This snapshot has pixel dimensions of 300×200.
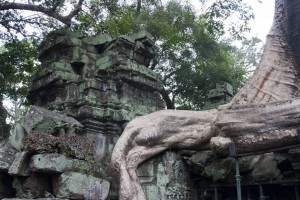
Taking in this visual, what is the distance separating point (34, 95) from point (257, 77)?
3.79 metres

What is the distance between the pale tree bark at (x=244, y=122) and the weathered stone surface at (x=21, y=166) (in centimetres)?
70

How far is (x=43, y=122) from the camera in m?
3.25

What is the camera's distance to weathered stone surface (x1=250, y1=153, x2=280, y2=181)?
8.92 ft

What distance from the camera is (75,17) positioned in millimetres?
9125

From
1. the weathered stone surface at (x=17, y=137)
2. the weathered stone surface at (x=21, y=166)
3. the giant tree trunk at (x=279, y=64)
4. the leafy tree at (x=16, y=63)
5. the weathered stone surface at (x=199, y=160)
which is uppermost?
the leafy tree at (x=16, y=63)

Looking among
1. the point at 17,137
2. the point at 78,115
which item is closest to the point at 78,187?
the point at 17,137

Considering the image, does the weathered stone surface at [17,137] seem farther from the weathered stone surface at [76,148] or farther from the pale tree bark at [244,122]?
the pale tree bark at [244,122]

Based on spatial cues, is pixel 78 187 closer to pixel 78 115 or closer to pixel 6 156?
pixel 6 156

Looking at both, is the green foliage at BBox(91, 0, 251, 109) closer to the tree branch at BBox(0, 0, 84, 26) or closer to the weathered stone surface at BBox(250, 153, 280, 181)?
the tree branch at BBox(0, 0, 84, 26)

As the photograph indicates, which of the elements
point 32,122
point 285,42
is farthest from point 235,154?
point 32,122

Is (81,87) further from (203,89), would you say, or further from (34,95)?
(203,89)

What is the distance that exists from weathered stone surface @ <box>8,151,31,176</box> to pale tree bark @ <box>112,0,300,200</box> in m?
0.70

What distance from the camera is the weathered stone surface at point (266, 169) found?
2.72 metres

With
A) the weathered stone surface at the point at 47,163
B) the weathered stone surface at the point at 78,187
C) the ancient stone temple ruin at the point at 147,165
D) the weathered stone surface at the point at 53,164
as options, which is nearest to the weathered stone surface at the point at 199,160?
the ancient stone temple ruin at the point at 147,165
